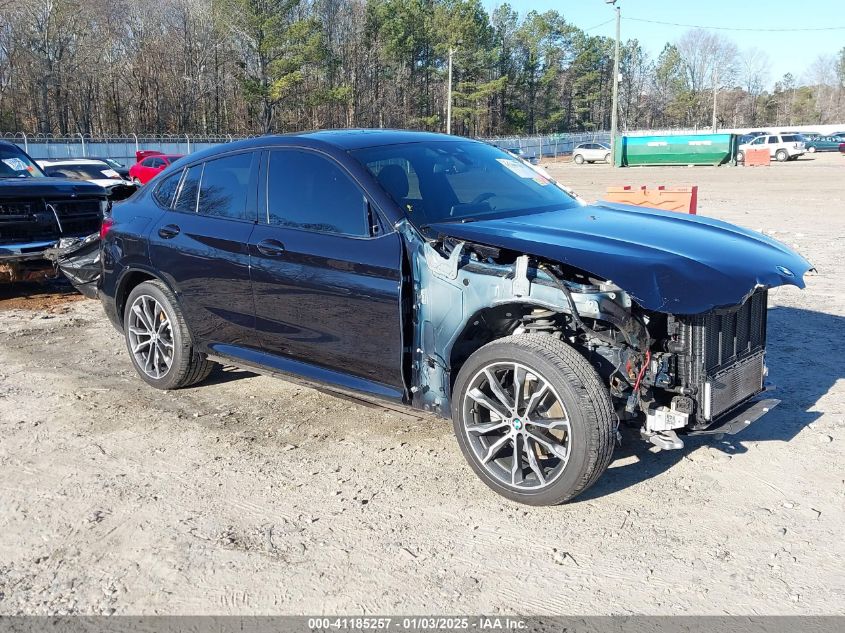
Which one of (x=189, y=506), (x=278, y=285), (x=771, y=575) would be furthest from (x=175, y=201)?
(x=771, y=575)

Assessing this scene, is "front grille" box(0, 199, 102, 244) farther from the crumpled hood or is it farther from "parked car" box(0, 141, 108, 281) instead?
the crumpled hood

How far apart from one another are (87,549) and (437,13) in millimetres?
81310

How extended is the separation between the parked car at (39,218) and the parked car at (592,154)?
1760 inches

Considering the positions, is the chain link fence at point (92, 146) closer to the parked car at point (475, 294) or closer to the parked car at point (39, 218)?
the parked car at point (39, 218)

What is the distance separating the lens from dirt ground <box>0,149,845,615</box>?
10.4ft

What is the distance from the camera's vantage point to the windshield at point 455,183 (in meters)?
4.43

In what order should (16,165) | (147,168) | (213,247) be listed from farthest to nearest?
(147,168) → (16,165) → (213,247)

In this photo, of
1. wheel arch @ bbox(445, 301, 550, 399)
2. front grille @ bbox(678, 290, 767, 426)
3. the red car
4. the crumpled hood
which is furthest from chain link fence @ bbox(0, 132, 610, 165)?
wheel arch @ bbox(445, 301, 550, 399)

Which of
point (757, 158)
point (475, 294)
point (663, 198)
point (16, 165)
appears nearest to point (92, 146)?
point (16, 165)

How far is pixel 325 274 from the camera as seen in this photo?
4.44m

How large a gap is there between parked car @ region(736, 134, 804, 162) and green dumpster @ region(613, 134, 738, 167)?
4611 mm

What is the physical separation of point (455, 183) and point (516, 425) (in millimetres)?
1599

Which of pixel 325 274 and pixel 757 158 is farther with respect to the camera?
pixel 757 158

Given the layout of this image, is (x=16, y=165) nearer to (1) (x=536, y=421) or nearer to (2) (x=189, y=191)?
(2) (x=189, y=191)
